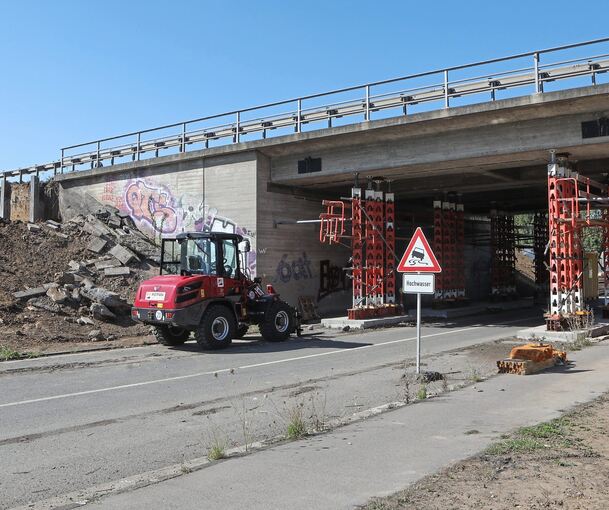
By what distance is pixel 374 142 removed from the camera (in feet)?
75.5

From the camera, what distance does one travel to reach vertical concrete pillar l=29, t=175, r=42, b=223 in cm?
3303

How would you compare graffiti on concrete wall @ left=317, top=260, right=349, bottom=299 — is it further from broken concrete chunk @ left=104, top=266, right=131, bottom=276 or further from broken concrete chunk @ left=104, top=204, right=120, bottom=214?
broken concrete chunk @ left=104, top=204, right=120, bottom=214

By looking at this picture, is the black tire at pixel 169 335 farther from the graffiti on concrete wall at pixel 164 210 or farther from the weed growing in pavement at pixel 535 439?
the weed growing in pavement at pixel 535 439

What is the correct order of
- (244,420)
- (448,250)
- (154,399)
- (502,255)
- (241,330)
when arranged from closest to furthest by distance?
(244,420) → (154,399) → (241,330) → (448,250) → (502,255)

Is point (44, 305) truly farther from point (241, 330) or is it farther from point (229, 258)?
point (229, 258)

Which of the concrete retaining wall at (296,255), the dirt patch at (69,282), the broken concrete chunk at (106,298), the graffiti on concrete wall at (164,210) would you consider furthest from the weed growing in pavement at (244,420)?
the graffiti on concrete wall at (164,210)

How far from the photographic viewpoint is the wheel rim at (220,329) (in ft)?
50.2

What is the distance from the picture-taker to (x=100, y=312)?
62.6 ft

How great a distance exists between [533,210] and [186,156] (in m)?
22.7

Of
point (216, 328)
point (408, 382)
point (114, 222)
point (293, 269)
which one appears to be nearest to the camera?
point (408, 382)

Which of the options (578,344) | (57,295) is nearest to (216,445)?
(578,344)

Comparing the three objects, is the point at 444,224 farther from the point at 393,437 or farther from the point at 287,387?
the point at 393,437

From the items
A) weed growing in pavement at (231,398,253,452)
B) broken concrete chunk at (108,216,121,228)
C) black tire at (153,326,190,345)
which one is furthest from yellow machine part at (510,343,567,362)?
broken concrete chunk at (108,216,121,228)

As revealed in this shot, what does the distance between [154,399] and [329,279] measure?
19.3m
